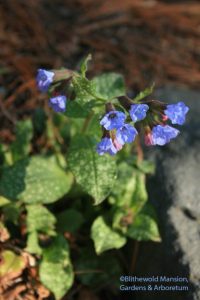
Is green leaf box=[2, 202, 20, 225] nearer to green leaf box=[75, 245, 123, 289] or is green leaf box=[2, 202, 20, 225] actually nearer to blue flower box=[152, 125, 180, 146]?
green leaf box=[75, 245, 123, 289]

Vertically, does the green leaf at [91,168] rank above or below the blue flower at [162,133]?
below

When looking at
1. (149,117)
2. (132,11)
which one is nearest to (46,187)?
(149,117)

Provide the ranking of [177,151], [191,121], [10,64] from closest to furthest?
1. [177,151]
2. [191,121]
3. [10,64]

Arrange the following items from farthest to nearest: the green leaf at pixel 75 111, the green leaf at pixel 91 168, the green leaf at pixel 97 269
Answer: the green leaf at pixel 97 269 → the green leaf at pixel 75 111 → the green leaf at pixel 91 168

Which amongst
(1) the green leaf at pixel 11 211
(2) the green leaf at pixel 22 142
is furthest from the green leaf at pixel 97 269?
(2) the green leaf at pixel 22 142

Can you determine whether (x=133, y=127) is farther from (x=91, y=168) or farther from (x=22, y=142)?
(x=22, y=142)

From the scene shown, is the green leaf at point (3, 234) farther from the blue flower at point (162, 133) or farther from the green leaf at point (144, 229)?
the blue flower at point (162, 133)

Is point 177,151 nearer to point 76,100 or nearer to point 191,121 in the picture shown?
point 191,121
